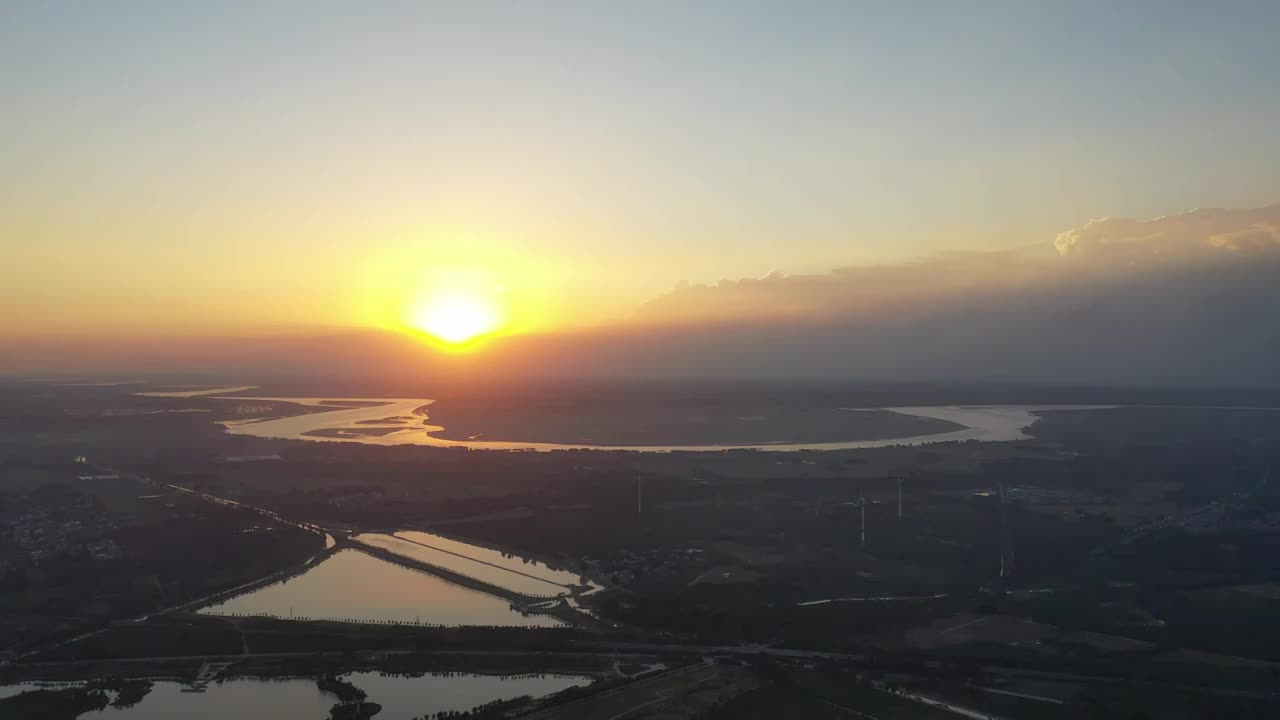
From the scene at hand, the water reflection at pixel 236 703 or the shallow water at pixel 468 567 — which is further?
the shallow water at pixel 468 567

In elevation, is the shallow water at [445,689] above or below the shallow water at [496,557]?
below

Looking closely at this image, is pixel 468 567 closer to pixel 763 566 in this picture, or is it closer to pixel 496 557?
pixel 496 557

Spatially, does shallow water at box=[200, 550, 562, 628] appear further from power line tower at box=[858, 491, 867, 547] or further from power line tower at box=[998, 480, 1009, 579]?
power line tower at box=[998, 480, 1009, 579]

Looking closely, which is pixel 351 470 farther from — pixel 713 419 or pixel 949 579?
pixel 713 419

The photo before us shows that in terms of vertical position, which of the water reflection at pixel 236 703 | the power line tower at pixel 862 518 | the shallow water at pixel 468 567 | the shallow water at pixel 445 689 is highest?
the power line tower at pixel 862 518

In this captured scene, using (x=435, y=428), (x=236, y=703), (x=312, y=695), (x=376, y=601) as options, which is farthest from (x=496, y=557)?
(x=435, y=428)

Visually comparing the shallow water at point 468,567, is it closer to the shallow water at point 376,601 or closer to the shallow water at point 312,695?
the shallow water at point 376,601

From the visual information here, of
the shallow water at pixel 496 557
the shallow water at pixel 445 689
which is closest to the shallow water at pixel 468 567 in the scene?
the shallow water at pixel 496 557
